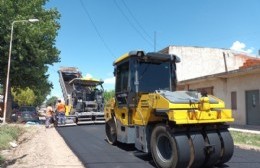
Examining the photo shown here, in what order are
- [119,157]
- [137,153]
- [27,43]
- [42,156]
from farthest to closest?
[27,43]
[137,153]
[42,156]
[119,157]

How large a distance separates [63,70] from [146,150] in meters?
20.4

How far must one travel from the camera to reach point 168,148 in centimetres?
971

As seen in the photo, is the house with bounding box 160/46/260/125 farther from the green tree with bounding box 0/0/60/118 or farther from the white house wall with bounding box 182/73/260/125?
the green tree with bounding box 0/0/60/118

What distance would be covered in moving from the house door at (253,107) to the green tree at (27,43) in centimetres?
1529

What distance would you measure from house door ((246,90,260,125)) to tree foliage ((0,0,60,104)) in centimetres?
1528

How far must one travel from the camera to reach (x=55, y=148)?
13.4 metres

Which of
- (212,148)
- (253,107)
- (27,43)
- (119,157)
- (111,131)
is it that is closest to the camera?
(212,148)

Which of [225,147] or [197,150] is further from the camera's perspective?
[225,147]

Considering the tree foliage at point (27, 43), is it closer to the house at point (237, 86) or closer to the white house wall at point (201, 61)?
the house at point (237, 86)

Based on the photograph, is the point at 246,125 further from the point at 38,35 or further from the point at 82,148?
the point at 38,35

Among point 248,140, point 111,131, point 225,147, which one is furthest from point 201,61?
point 225,147

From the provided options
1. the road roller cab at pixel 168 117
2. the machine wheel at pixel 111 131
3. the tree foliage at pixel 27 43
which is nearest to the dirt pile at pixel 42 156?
the machine wheel at pixel 111 131

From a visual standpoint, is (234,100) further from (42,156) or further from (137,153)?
(42,156)

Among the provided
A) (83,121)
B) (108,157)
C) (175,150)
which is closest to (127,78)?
(108,157)
